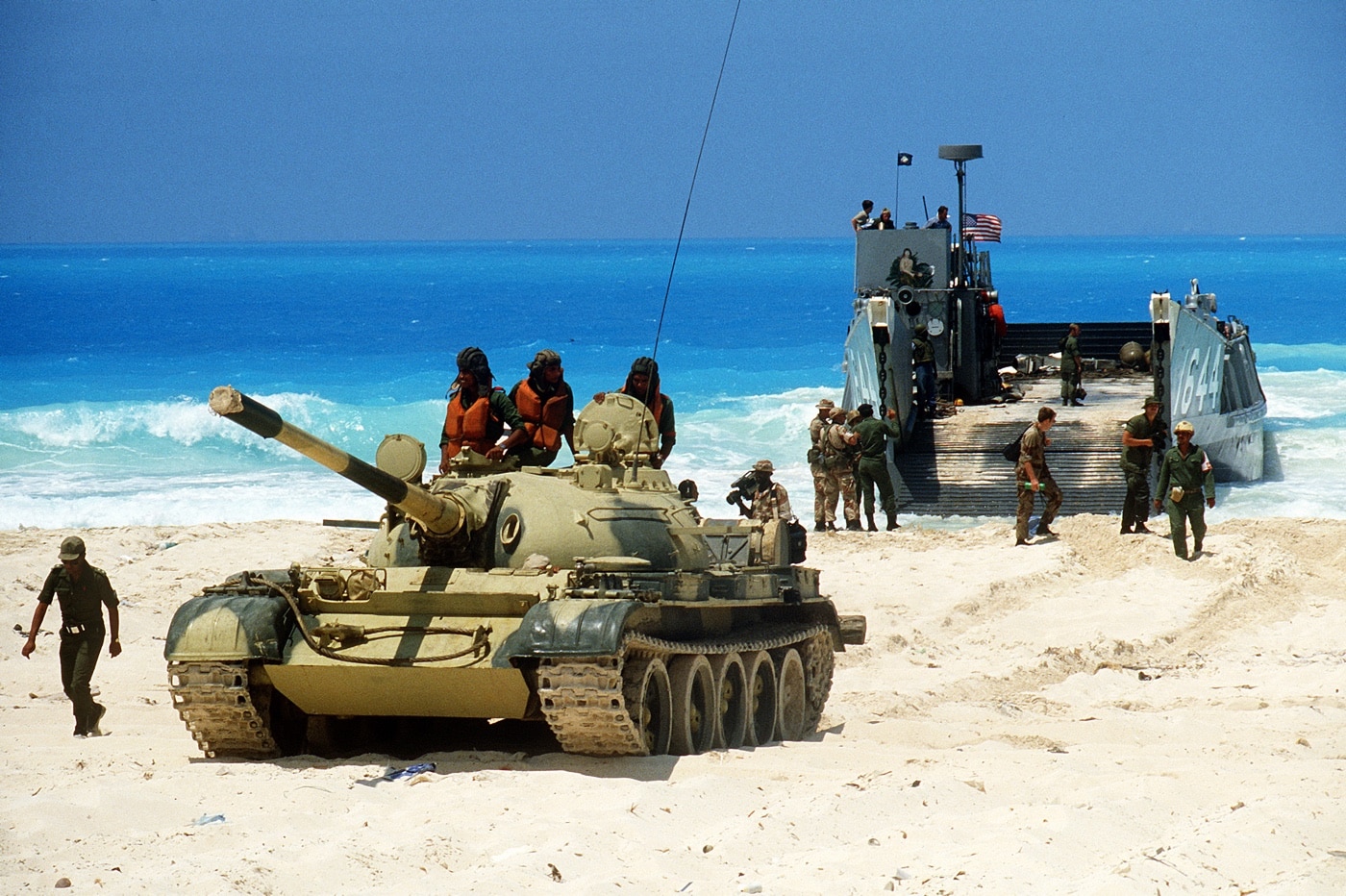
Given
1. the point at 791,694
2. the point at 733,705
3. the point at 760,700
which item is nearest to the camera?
the point at 733,705

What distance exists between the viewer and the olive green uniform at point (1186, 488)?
17.1 metres

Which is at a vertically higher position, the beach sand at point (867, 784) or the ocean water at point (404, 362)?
the ocean water at point (404, 362)

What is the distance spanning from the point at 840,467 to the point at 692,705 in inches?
401

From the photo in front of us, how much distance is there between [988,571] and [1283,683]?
15.8ft

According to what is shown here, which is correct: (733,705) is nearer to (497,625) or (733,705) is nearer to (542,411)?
(497,625)

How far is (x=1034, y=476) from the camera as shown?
1862cm

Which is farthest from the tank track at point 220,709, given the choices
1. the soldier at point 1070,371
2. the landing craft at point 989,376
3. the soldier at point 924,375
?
the soldier at point 1070,371

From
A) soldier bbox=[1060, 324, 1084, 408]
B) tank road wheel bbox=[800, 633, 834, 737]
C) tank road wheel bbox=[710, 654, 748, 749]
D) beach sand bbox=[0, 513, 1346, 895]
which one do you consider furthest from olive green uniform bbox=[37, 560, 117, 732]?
soldier bbox=[1060, 324, 1084, 408]

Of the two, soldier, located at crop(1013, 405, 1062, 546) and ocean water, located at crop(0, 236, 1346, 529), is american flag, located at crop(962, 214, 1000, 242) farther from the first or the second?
soldier, located at crop(1013, 405, 1062, 546)

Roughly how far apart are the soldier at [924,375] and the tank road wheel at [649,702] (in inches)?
593

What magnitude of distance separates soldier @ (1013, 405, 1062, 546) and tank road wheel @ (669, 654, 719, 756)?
26.9ft

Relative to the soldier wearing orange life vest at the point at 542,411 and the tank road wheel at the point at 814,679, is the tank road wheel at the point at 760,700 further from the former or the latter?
the soldier wearing orange life vest at the point at 542,411

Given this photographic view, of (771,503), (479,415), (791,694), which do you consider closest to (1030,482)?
(771,503)

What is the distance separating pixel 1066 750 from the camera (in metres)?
11.0
